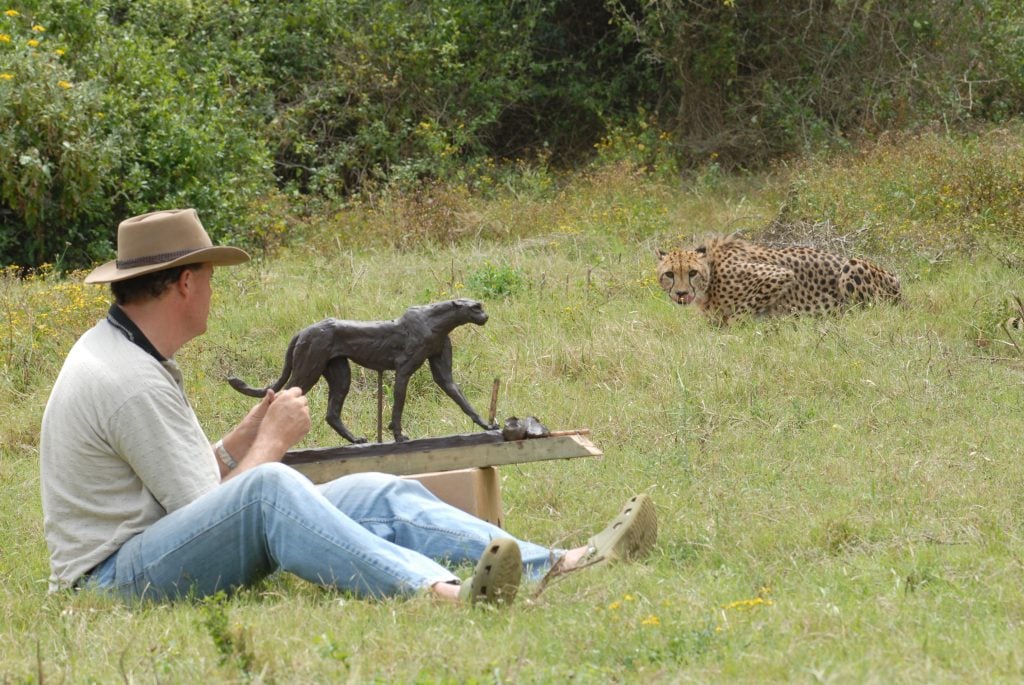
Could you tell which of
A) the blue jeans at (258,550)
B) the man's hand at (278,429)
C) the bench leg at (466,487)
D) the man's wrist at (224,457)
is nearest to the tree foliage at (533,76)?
the bench leg at (466,487)

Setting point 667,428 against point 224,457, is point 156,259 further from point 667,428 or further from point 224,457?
point 667,428

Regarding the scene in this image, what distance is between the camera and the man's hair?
5367 millimetres

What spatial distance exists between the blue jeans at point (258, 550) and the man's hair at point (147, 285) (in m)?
0.78

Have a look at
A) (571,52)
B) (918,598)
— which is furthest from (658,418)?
(571,52)

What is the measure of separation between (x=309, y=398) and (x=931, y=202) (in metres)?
6.08

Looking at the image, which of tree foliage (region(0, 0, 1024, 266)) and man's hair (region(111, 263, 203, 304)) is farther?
tree foliage (region(0, 0, 1024, 266))

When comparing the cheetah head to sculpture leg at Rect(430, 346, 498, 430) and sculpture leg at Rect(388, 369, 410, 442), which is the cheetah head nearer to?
sculpture leg at Rect(430, 346, 498, 430)

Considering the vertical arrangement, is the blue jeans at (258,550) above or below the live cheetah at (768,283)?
above

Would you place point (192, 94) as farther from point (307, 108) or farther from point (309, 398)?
point (309, 398)

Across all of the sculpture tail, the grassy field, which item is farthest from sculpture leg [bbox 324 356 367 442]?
the grassy field

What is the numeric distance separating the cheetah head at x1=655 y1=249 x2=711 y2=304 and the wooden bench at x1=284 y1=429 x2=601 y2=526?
4427 millimetres

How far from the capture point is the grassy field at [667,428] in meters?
4.57

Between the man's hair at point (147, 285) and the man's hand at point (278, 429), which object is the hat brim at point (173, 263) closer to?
the man's hair at point (147, 285)

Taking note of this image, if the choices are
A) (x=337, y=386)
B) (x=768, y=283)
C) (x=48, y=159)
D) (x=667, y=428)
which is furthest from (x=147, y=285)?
(x=48, y=159)
